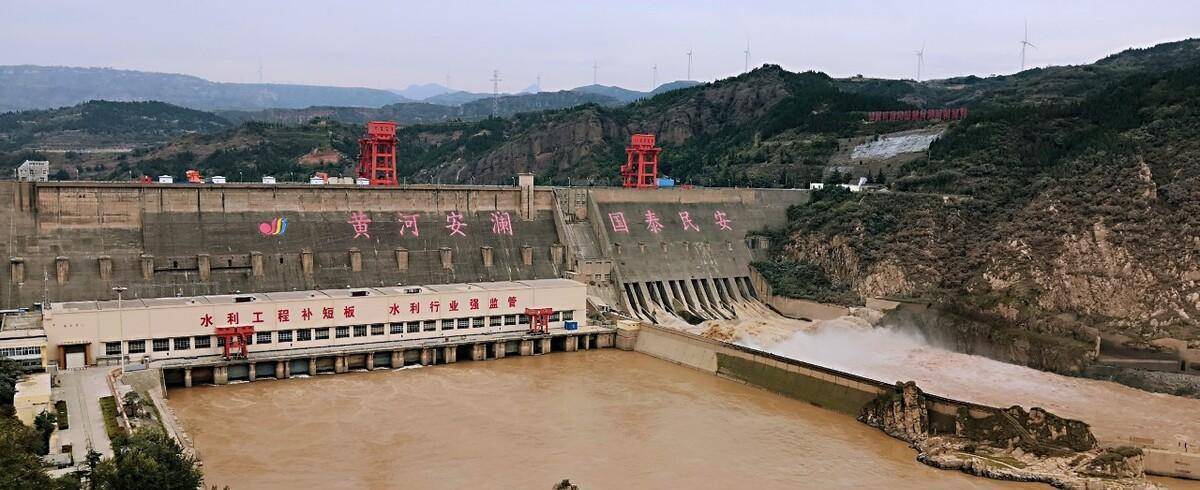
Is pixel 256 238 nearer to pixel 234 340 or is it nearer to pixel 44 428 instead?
pixel 234 340

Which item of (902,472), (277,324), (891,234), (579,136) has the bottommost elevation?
(902,472)

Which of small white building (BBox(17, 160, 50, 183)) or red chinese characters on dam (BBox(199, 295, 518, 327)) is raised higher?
small white building (BBox(17, 160, 50, 183))

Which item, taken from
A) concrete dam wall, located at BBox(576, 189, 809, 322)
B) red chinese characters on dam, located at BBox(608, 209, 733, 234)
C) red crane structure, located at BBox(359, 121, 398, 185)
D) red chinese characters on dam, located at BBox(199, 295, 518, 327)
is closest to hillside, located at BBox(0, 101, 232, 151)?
red crane structure, located at BBox(359, 121, 398, 185)

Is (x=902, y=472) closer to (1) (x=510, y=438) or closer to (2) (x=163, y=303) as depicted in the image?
(1) (x=510, y=438)

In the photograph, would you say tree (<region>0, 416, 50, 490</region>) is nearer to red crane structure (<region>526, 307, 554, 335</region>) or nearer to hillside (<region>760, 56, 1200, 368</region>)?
red crane structure (<region>526, 307, 554, 335</region>)

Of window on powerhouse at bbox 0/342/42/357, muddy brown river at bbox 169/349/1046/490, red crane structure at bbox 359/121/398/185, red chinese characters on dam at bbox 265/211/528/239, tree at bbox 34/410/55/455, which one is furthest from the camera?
red crane structure at bbox 359/121/398/185

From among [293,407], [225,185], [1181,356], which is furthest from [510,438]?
[1181,356]

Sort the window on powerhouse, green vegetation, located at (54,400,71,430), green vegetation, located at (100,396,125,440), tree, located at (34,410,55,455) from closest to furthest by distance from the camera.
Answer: tree, located at (34,410,55,455), green vegetation, located at (100,396,125,440), green vegetation, located at (54,400,71,430), the window on powerhouse
